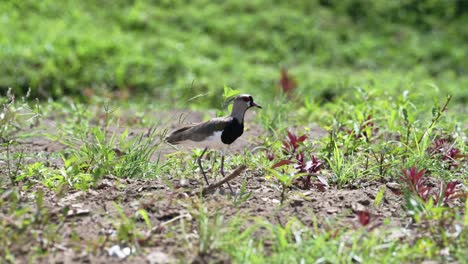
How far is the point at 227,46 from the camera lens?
12094 mm

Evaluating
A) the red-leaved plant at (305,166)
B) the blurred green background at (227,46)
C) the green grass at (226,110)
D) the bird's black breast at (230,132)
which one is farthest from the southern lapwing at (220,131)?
the blurred green background at (227,46)

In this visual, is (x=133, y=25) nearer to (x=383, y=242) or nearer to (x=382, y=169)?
(x=382, y=169)

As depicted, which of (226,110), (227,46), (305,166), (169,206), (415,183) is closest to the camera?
(169,206)

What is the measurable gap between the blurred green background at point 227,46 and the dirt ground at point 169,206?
4.61 metres

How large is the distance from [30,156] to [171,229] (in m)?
1.96

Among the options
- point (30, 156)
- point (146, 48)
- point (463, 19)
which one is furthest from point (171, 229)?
point (463, 19)

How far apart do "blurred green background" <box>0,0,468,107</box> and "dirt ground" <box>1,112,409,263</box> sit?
4.61m

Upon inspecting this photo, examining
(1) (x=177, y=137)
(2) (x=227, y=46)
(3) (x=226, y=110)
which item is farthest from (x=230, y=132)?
(2) (x=227, y=46)

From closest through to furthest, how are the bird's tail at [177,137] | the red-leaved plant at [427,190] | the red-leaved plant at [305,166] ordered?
1. the red-leaved plant at [427,190]
2. the red-leaved plant at [305,166]
3. the bird's tail at [177,137]

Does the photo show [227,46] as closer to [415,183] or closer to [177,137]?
[177,137]

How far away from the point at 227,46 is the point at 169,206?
26.6ft

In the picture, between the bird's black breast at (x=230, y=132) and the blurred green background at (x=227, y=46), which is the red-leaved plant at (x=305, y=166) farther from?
the blurred green background at (x=227, y=46)

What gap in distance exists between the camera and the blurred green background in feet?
33.3

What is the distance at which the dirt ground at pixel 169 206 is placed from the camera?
3.75 m
